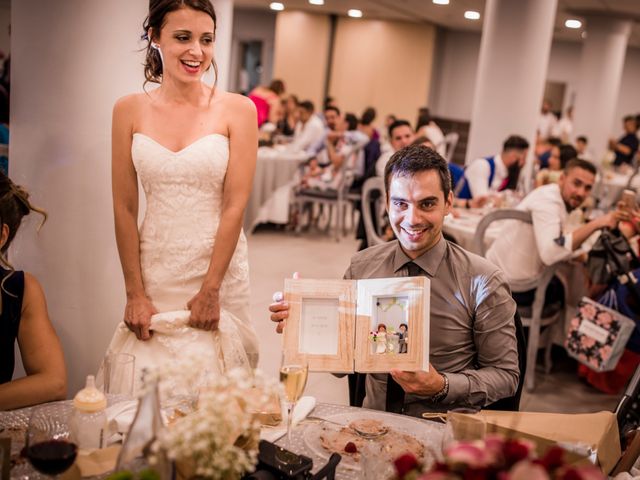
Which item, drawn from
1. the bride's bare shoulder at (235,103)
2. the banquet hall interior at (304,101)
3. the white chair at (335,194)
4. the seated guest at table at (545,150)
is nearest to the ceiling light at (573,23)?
the banquet hall interior at (304,101)

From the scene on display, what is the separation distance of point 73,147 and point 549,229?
2.66 metres

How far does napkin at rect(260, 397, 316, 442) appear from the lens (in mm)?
1686

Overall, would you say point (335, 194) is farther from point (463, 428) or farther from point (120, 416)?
point (463, 428)

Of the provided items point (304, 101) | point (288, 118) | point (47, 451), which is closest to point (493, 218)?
point (47, 451)

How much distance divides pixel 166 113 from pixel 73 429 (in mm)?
1317

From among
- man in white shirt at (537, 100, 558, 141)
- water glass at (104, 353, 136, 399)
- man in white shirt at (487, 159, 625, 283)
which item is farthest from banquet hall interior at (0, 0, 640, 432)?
water glass at (104, 353, 136, 399)

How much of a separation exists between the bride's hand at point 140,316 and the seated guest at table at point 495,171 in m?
4.16

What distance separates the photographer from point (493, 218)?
13.9 ft

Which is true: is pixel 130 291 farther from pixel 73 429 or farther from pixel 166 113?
pixel 73 429

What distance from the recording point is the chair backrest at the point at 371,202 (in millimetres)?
4812

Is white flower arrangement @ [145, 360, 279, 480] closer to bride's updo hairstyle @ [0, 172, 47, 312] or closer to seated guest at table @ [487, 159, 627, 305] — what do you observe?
bride's updo hairstyle @ [0, 172, 47, 312]

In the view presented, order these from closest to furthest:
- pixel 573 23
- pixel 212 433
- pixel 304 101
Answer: pixel 212 433
pixel 304 101
pixel 573 23

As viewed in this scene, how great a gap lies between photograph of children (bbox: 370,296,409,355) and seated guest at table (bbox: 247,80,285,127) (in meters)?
9.17

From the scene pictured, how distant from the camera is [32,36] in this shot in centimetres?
Result: 290
